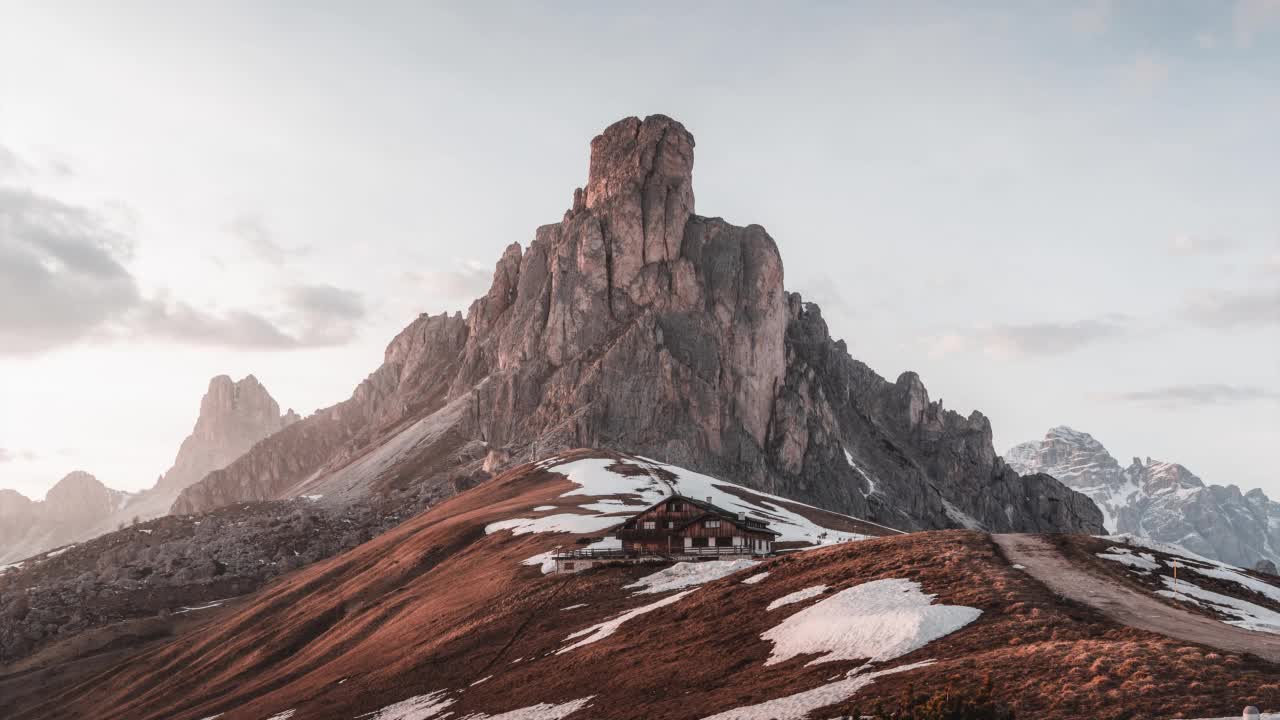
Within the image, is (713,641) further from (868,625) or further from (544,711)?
(868,625)

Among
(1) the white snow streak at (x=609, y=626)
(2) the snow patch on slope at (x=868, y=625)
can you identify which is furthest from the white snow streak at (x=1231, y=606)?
(1) the white snow streak at (x=609, y=626)

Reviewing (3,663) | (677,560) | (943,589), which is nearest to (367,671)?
(677,560)

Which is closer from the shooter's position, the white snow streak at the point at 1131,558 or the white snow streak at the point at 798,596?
the white snow streak at the point at 798,596

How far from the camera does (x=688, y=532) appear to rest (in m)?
90.1

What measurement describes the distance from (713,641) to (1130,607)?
1935 cm

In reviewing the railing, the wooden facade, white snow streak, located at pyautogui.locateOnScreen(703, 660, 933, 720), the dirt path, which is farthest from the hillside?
the wooden facade

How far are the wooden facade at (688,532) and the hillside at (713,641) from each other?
18.6ft

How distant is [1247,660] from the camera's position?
31812mm

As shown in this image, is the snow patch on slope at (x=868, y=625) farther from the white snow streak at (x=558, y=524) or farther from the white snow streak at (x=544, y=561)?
the white snow streak at (x=558, y=524)

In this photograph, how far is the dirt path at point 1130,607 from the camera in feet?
117

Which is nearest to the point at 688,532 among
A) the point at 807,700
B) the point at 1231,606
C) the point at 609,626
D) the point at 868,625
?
the point at 609,626

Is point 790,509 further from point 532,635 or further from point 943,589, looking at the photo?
point 943,589

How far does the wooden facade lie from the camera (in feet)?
293

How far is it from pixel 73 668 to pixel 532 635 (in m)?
107
